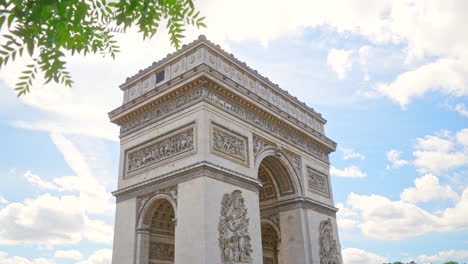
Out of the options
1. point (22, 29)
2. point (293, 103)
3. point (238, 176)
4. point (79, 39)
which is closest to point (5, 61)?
point (22, 29)

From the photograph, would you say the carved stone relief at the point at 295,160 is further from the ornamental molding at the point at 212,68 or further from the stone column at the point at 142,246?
the stone column at the point at 142,246

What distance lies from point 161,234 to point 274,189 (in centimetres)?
585

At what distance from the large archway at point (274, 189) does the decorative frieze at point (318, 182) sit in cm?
138

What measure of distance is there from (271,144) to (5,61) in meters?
15.9

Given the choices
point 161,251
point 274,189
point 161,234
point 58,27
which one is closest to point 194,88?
point 161,234

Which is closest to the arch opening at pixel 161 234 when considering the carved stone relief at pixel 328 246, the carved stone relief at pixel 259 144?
the carved stone relief at pixel 259 144

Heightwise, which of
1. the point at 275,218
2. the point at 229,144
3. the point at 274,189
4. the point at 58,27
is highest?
the point at 229,144

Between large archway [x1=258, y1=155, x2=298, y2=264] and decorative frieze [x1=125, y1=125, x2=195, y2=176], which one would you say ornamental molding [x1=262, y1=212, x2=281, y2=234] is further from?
decorative frieze [x1=125, y1=125, x2=195, y2=176]

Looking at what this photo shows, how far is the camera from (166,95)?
16.2 meters

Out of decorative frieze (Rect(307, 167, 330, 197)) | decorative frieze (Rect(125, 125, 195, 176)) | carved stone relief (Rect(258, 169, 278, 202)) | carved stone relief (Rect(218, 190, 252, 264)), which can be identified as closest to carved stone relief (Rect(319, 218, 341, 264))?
decorative frieze (Rect(307, 167, 330, 197))

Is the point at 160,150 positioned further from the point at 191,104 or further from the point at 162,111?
the point at 191,104

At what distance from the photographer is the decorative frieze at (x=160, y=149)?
15.0 meters

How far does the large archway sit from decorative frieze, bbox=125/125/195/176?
15.0 ft

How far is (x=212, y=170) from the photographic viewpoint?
46.4 feet
